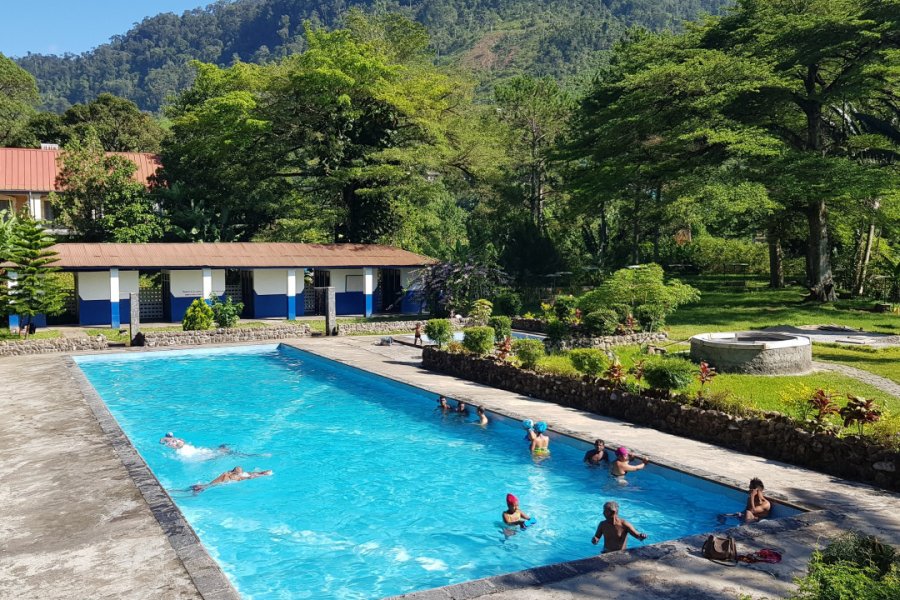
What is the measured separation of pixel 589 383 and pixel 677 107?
21.6m

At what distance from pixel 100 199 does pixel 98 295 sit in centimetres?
1267

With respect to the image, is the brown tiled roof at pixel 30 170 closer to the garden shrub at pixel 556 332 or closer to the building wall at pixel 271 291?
the building wall at pixel 271 291

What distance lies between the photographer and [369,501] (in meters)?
12.2

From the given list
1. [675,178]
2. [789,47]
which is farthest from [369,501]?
[789,47]

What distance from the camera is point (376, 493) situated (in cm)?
1256

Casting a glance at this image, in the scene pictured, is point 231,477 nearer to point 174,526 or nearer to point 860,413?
point 174,526

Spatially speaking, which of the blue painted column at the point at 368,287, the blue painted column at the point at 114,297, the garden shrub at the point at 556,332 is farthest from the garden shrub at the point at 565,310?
the blue painted column at the point at 114,297

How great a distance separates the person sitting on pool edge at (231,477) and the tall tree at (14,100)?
59423 millimetres

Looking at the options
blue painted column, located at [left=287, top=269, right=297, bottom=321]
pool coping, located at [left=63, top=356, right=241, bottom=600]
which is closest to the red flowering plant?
pool coping, located at [left=63, top=356, right=241, bottom=600]

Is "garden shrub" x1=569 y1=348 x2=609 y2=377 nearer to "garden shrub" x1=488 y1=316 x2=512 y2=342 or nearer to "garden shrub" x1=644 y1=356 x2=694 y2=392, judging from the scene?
"garden shrub" x1=644 y1=356 x2=694 y2=392

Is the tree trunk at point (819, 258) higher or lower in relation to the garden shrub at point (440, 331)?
higher

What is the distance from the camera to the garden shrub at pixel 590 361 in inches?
643

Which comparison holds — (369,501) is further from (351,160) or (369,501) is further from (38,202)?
(38,202)

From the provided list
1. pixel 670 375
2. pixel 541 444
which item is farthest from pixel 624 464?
pixel 670 375
